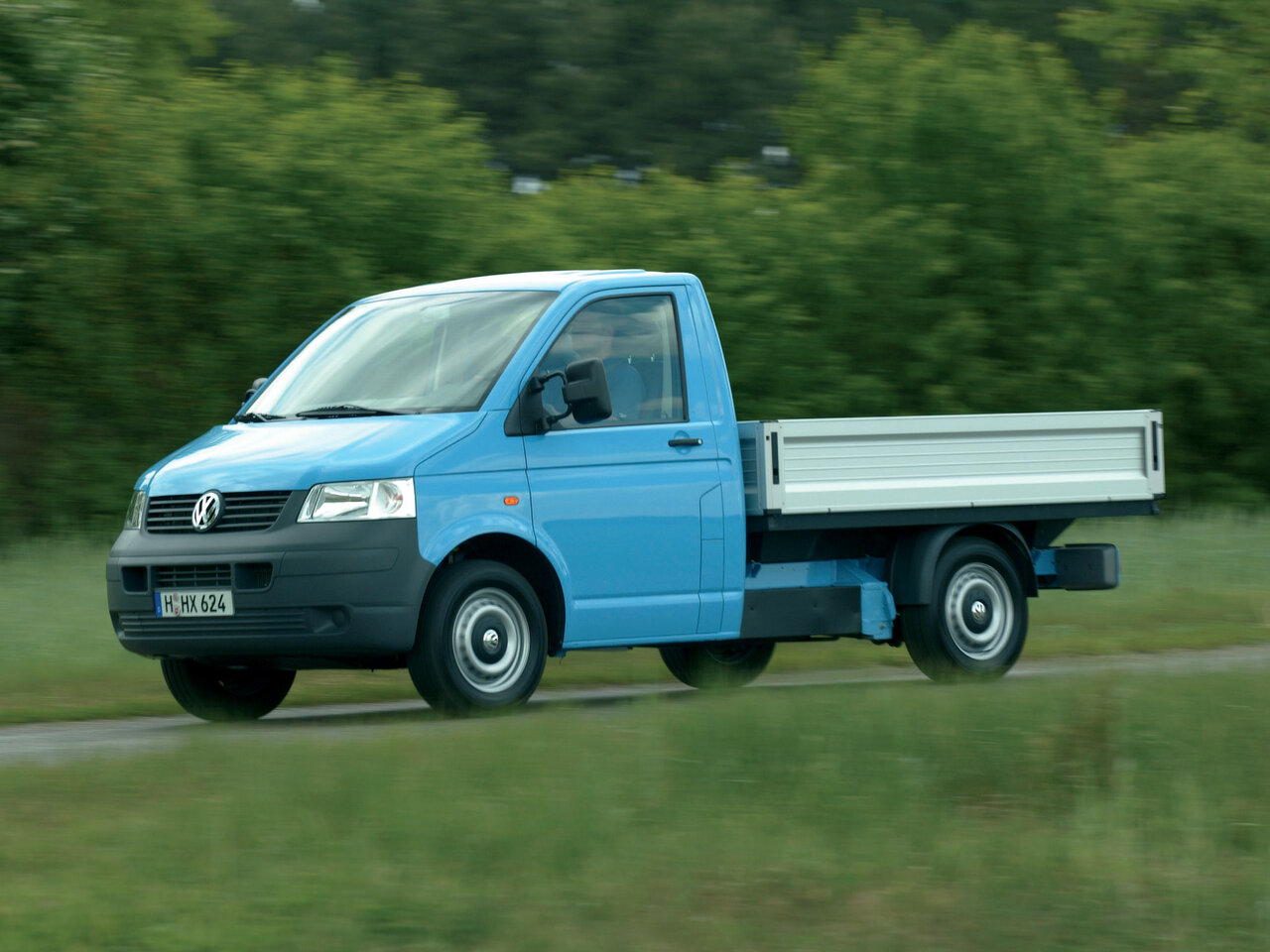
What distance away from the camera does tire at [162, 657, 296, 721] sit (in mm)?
10766

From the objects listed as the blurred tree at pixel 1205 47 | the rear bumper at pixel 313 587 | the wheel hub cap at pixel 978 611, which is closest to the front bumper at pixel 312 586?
the rear bumper at pixel 313 587

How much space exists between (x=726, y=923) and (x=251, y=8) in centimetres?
5109

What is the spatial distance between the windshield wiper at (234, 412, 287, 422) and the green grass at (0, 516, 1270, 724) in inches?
69.1

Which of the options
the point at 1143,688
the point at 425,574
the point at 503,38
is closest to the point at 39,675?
the point at 425,574

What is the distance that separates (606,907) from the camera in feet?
18.2

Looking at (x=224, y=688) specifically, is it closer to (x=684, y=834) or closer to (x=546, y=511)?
(x=546, y=511)

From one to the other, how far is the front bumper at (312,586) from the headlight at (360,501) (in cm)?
4

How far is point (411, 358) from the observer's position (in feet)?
35.0

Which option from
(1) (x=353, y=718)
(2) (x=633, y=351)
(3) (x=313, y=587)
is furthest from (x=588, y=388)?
(1) (x=353, y=718)

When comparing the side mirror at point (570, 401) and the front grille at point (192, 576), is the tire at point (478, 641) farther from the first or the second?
the front grille at point (192, 576)

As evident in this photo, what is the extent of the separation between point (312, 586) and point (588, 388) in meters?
1.62

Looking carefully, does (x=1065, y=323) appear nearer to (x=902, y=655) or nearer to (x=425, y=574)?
(x=902, y=655)

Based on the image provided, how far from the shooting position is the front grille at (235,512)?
31.4 feet

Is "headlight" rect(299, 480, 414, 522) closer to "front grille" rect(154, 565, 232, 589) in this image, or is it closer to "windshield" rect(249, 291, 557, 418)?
"front grille" rect(154, 565, 232, 589)
